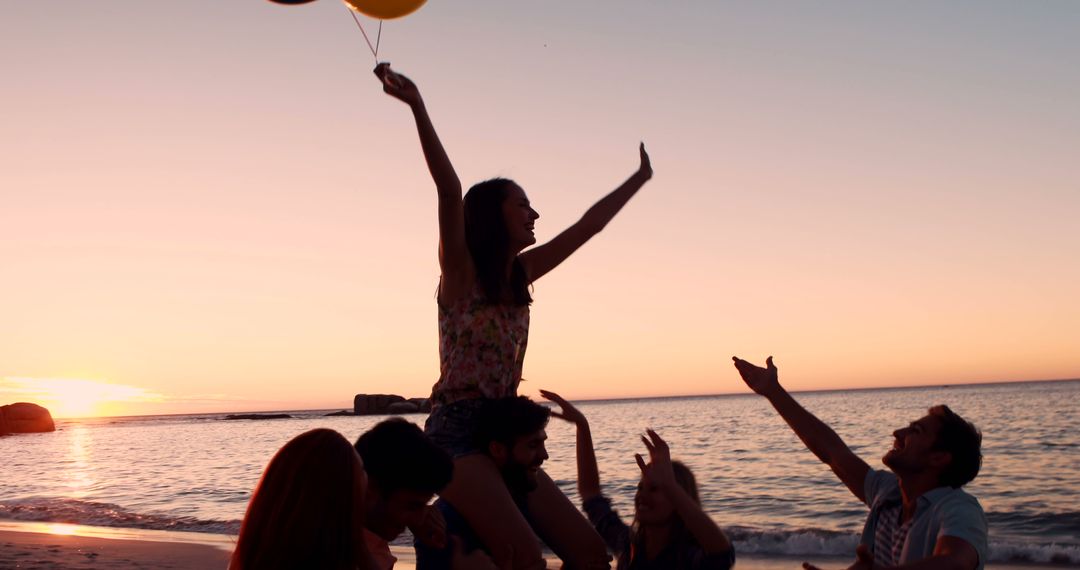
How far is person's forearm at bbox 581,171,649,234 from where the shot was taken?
4301 millimetres

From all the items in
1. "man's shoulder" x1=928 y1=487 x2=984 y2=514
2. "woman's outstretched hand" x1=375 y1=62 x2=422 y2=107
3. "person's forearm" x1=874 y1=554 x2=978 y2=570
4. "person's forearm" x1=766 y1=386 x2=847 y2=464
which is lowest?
"person's forearm" x1=874 y1=554 x2=978 y2=570

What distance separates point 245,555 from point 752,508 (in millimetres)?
14801

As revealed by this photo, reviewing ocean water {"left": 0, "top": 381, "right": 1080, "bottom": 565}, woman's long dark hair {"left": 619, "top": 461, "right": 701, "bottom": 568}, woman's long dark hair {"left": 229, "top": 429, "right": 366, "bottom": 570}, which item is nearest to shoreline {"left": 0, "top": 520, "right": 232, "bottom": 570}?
ocean water {"left": 0, "top": 381, "right": 1080, "bottom": 565}

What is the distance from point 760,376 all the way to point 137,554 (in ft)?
31.9

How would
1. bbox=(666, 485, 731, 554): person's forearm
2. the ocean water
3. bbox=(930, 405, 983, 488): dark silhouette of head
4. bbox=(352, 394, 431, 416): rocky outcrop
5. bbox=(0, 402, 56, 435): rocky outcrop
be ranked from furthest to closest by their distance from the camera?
bbox=(352, 394, 431, 416): rocky outcrop < bbox=(0, 402, 56, 435): rocky outcrop < the ocean water < bbox=(666, 485, 731, 554): person's forearm < bbox=(930, 405, 983, 488): dark silhouette of head

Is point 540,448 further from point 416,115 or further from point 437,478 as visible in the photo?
point 416,115

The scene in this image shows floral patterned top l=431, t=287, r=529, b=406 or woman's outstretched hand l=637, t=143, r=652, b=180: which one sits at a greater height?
woman's outstretched hand l=637, t=143, r=652, b=180

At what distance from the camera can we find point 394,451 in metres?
3.11

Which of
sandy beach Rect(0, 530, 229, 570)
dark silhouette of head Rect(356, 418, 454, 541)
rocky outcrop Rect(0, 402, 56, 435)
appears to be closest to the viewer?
dark silhouette of head Rect(356, 418, 454, 541)

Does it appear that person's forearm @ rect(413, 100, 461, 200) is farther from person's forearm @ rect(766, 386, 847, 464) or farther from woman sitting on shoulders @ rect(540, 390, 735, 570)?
person's forearm @ rect(766, 386, 847, 464)

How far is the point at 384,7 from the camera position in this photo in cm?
390

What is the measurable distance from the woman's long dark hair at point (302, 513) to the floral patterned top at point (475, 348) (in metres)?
1.27

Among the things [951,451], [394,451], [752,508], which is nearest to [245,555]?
[394,451]

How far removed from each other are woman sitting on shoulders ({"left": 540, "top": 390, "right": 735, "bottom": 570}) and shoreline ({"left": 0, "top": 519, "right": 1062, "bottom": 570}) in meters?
5.75
